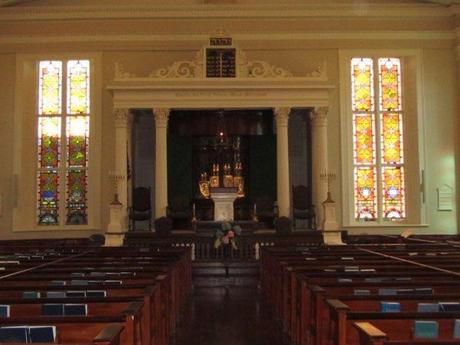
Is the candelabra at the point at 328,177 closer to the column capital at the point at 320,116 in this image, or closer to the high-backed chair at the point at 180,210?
the column capital at the point at 320,116

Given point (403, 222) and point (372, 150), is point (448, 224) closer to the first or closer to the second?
point (403, 222)

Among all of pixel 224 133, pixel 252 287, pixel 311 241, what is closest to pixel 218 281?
pixel 252 287

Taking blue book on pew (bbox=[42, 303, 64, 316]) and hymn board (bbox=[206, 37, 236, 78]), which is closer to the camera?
blue book on pew (bbox=[42, 303, 64, 316])

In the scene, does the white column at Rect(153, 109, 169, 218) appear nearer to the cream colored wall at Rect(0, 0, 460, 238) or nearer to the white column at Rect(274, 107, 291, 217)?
the cream colored wall at Rect(0, 0, 460, 238)

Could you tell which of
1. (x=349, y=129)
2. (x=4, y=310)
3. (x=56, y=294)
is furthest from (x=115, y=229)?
(x=4, y=310)

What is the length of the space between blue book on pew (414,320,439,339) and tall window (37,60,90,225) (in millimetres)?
14683

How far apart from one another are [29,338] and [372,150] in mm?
15296

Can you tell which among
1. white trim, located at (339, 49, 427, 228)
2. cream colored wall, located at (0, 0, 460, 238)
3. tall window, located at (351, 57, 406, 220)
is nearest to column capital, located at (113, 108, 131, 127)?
cream colored wall, located at (0, 0, 460, 238)

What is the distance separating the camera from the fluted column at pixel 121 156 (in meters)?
15.9

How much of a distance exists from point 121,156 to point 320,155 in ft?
18.6

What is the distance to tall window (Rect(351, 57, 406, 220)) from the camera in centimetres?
1747

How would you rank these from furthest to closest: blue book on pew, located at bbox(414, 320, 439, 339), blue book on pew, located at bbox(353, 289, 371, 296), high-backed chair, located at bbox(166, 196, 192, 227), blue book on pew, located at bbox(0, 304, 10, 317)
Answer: high-backed chair, located at bbox(166, 196, 192, 227) < blue book on pew, located at bbox(353, 289, 371, 296) < blue book on pew, located at bbox(0, 304, 10, 317) < blue book on pew, located at bbox(414, 320, 439, 339)

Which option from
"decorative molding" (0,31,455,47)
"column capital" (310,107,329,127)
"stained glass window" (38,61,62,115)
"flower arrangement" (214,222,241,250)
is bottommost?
"flower arrangement" (214,222,241,250)

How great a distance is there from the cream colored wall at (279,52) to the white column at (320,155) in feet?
2.94
